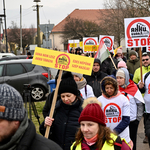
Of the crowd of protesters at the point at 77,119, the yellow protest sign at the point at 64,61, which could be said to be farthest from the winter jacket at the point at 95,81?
the yellow protest sign at the point at 64,61

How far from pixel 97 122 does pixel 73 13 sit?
80710mm

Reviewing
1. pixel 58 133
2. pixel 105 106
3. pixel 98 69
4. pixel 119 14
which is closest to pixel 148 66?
pixel 98 69

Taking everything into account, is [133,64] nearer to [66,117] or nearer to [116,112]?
[116,112]

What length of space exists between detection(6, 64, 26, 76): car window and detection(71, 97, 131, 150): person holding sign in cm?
907

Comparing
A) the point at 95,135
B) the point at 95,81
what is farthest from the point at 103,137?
the point at 95,81

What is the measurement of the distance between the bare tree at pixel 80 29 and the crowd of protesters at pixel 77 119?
173 ft

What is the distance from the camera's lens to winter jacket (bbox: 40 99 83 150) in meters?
3.68

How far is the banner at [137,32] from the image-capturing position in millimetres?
6680

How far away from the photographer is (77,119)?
372 cm

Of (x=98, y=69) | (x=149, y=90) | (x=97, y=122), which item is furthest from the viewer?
(x=98, y=69)

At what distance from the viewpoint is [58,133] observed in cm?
375

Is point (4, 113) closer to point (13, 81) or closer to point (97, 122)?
point (97, 122)

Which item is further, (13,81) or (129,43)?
(13,81)

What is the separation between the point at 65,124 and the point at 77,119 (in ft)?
0.53
